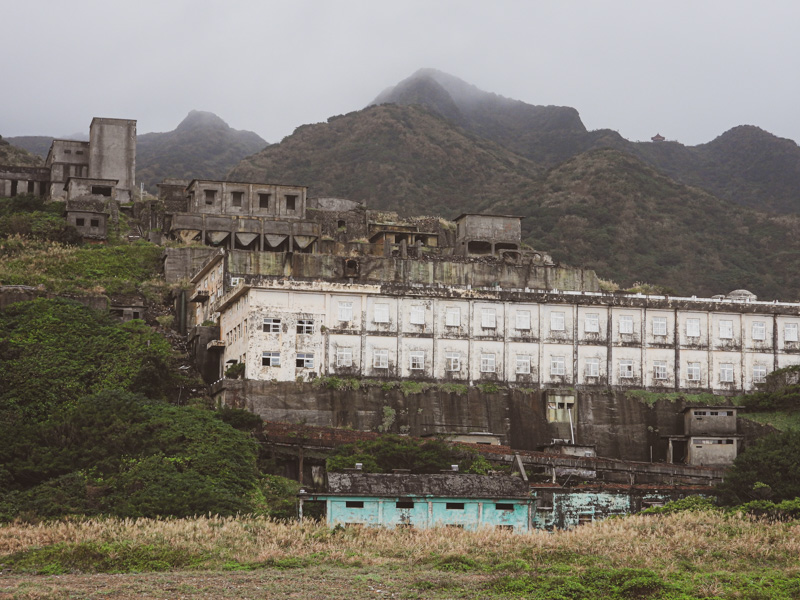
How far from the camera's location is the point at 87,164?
10444 cm

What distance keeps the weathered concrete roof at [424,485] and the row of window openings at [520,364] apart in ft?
62.6

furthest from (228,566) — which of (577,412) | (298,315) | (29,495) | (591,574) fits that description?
(577,412)

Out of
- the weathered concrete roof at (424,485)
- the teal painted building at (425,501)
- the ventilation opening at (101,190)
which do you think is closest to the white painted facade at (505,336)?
the weathered concrete roof at (424,485)

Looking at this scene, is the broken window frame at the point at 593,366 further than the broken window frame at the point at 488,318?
Yes

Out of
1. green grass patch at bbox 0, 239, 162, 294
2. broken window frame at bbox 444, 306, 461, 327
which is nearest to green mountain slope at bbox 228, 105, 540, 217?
green grass patch at bbox 0, 239, 162, 294

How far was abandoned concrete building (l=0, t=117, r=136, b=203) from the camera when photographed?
103438 mm

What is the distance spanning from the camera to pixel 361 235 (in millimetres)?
96000

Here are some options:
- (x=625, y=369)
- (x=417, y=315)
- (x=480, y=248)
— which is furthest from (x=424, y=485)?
(x=480, y=248)

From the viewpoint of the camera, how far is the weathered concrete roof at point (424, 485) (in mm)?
48281

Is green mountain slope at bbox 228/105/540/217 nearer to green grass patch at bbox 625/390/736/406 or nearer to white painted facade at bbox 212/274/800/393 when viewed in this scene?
white painted facade at bbox 212/274/800/393

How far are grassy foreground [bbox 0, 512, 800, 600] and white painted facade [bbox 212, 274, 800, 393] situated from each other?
23.5 metres

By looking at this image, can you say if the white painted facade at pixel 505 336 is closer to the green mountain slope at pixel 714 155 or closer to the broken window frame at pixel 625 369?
the broken window frame at pixel 625 369

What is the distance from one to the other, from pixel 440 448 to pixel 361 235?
40.7 m

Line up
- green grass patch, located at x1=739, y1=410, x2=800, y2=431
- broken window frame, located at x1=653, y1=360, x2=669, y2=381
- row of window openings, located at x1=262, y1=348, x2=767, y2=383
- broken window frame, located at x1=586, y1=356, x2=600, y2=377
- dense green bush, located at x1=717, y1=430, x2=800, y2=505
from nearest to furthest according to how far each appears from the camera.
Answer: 1. dense green bush, located at x1=717, y1=430, x2=800, y2=505
2. row of window openings, located at x1=262, y1=348, x2=767, y2=383
3. green grass patch, located at x1=739, y1=410, x2=800, y2=431
4. broken window frame, located at x1=586, y1=356, x2=600, y2=377
5. broken window frame, located at x1=653, y1=360, x2=669, y2=381
